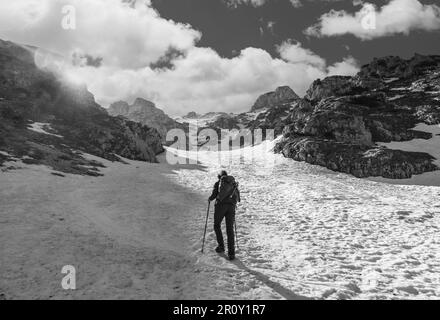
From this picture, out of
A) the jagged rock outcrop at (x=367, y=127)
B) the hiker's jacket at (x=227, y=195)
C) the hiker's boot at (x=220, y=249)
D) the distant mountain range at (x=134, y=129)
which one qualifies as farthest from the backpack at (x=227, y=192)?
the jagged rock outcrop at (x=367, y=127)

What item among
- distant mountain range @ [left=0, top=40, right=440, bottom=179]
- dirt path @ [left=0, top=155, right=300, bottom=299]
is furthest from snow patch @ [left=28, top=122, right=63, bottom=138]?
dirt path @ [left=0, top=155, right=300, bottom=299]

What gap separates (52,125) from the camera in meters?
45.0

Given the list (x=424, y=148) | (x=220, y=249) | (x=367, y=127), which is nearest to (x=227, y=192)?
(x=220, y=249)

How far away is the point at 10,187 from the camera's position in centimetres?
1788

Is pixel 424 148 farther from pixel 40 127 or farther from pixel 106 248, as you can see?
pixel 40 127

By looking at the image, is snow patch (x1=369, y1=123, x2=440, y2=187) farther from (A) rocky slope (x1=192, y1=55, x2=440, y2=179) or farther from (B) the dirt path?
(B) the dirt path

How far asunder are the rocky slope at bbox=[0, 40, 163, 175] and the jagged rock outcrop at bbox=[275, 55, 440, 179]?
87.1 feet

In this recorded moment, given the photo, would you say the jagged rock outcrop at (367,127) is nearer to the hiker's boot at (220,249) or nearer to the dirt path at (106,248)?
the dirt path at (106,248)

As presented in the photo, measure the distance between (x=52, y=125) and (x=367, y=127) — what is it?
47.3 metres

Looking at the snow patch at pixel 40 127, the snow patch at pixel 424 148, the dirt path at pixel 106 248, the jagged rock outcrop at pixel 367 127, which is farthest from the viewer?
the snow patch at pixel 40 127

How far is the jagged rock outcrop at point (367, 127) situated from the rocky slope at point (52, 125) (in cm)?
2653

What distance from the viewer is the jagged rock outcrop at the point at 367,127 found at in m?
39.0

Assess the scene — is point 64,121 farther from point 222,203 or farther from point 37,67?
point 222,203

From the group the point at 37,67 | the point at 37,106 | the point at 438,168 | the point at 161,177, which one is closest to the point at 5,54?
the point at 37,67
